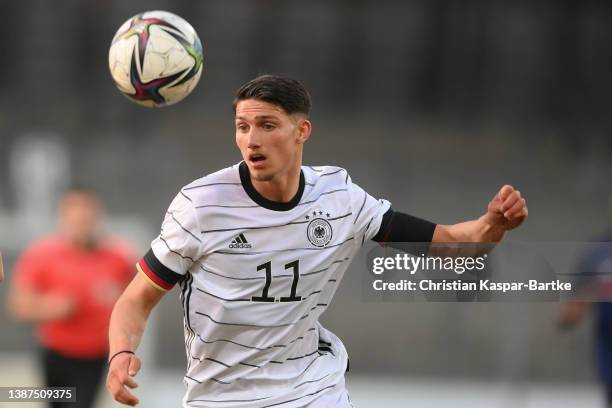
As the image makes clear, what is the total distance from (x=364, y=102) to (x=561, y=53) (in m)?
3.23

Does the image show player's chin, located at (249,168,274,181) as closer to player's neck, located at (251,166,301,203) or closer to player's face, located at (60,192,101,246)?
player's neck, located at (251,166,301,203)

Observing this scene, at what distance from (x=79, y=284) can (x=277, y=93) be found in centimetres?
404

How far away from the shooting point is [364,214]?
4223mm

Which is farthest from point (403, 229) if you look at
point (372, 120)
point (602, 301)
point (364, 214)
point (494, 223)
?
point (372, 120)

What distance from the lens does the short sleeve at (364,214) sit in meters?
4.21

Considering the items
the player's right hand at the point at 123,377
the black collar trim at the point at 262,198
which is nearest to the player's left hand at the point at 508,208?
the black collar trim at the point at 262,198

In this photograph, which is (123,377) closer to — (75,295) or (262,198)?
(262,198)

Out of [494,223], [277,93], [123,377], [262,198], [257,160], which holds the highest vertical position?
[277,93]

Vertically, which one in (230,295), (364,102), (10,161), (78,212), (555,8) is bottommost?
(230,295)

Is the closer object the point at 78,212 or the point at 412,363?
the point at 78,212

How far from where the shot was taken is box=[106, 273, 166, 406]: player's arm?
11.9 ft

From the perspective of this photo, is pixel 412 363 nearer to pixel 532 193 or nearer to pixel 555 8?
pixel 532 193

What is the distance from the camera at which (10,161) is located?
1420cm

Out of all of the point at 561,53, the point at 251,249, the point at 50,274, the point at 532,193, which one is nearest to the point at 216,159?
the point at 532,193
